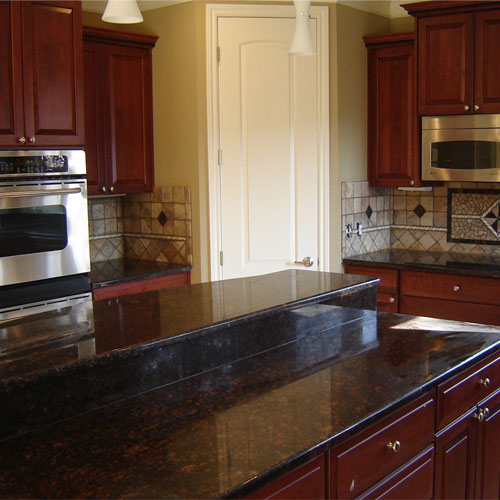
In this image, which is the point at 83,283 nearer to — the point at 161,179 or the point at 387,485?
the point at 161,179

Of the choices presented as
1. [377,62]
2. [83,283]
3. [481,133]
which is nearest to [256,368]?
[83,283]

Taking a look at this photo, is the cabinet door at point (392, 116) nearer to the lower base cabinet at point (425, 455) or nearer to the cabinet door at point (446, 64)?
the cabinet door at point (446, 64)

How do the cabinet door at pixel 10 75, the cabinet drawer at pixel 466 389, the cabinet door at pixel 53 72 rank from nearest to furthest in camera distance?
the cabinet drawer at pixel 466 389 < the cabinet door at pixel 10 75 < the cabinet door at pixel 53 72

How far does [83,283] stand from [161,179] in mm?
1001

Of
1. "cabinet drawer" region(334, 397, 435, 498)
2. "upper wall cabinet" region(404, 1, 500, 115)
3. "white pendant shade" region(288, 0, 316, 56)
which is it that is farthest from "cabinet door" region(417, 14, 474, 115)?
"cabinet drawer" region(334, 397, 435, 498)

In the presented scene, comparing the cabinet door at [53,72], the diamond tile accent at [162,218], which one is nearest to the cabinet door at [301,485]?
the cabinet door at [53,72]

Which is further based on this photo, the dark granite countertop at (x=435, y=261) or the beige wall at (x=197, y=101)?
the beige wall at (x=197, y=101)

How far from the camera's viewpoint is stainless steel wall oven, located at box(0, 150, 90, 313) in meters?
3.37

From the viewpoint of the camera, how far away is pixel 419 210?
4.82 metres

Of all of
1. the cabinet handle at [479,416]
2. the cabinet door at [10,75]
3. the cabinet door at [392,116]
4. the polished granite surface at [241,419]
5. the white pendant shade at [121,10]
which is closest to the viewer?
the polished granite surface at [241,419]

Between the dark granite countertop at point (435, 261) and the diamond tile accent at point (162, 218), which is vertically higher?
the diamond tile accent at point (162, 218)

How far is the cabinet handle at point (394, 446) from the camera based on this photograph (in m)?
1.83

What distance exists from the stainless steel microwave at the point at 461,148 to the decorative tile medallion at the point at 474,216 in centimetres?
41

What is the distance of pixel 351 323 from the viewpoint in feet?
8.75
